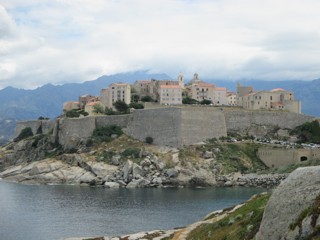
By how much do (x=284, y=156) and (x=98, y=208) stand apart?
92.9 feet

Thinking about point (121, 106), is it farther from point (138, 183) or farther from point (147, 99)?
point (138, 183)

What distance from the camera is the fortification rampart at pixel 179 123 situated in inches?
2884

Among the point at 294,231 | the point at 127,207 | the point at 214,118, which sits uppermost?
the point at 214,118

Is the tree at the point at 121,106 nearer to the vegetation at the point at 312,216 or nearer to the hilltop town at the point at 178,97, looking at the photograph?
the hilltop town at the point at 178,97

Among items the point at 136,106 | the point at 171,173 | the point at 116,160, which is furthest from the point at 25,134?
the point at 171,173

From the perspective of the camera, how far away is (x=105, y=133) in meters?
78.7

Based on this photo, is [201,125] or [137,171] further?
[201,125]

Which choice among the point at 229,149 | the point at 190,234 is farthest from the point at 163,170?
the point at 190,234

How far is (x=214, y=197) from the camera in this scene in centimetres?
5550

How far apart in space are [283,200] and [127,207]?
3947 centimetres

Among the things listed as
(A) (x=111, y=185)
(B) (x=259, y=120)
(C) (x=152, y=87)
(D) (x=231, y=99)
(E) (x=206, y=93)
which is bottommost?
(A) (x=111, y=185)

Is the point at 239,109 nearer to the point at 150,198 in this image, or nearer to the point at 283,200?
the point at 150,198

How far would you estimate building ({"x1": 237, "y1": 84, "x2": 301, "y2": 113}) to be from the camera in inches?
3438

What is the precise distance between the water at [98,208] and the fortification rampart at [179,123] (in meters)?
12.1
